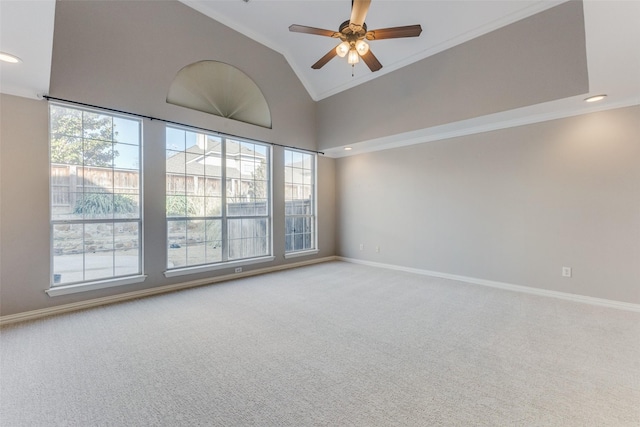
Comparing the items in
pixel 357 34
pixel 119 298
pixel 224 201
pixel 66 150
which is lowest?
pixel 119 298

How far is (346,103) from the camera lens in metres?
5.52

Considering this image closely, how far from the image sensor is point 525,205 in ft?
13.3

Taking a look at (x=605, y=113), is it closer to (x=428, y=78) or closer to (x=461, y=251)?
(x=428, y=78)

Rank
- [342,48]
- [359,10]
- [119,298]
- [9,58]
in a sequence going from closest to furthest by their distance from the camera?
[9,58], [359,10], [342,48], [119,298]

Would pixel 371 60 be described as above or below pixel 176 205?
above

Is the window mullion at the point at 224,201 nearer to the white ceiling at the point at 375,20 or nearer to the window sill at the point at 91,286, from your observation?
the window sill at the point at 91,286

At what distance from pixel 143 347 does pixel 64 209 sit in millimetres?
2184

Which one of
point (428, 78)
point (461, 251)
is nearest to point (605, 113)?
point (428, 78)

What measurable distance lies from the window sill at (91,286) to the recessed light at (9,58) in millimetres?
2424

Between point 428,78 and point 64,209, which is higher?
point 428,78

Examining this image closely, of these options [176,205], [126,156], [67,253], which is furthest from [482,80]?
[67,253]

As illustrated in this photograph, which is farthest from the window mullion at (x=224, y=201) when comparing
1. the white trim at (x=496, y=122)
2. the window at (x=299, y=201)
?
the white trim at (x=496, y=122)

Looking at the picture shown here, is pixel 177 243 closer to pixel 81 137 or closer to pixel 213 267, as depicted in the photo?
pixel 213 267

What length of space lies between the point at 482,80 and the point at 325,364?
4.10 m
